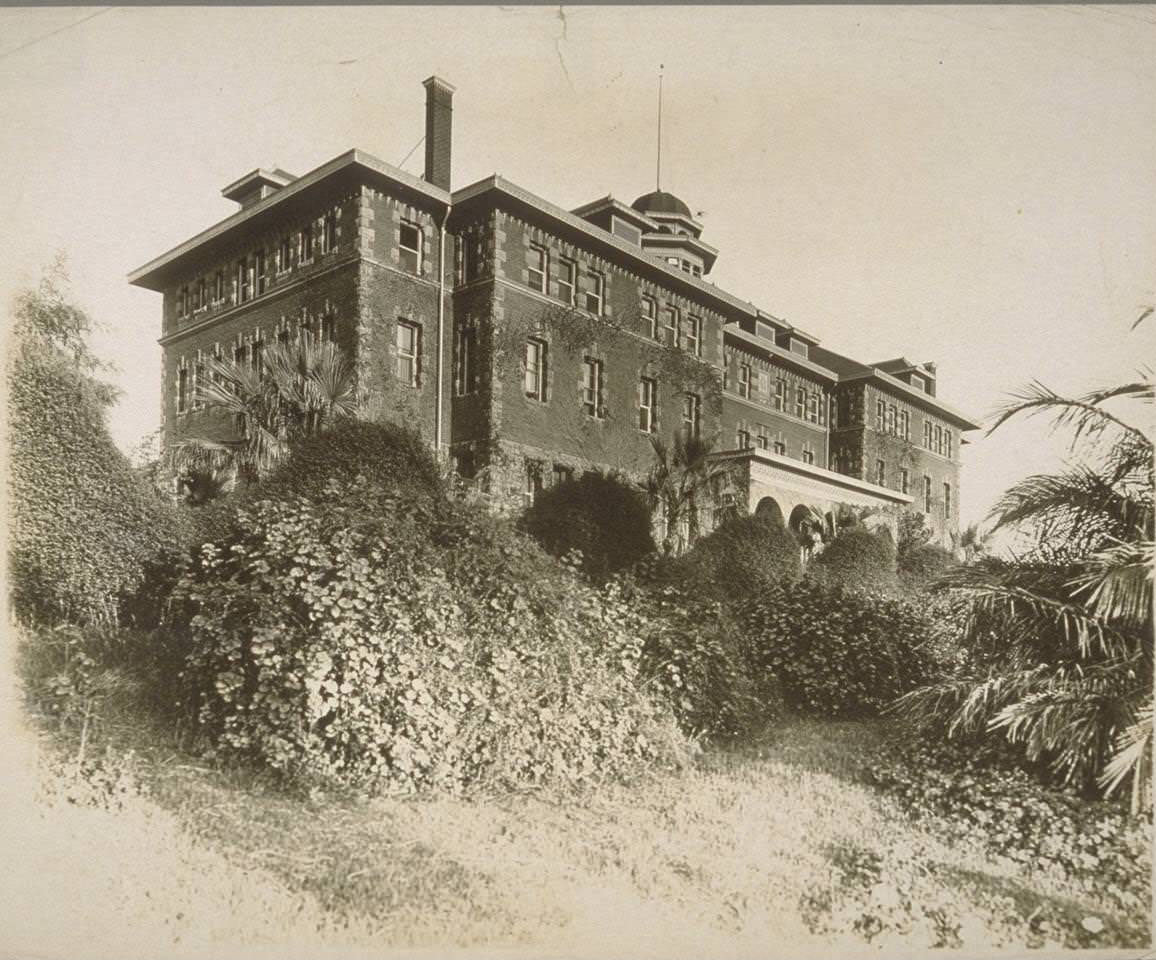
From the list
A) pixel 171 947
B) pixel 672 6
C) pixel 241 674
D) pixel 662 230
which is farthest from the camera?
pixel 662 230

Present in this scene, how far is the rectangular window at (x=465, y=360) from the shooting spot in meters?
5.61

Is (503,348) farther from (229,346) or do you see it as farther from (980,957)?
(980,957)

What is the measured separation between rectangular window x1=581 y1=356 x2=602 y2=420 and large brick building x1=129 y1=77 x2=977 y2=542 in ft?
0.04

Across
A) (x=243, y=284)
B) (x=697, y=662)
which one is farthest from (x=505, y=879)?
(x=243, y=284)

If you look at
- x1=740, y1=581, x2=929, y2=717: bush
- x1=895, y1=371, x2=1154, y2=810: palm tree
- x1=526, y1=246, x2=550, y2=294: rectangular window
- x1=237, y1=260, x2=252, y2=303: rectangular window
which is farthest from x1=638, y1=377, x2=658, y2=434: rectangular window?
x1=237, y1=260, x2=252, y2=303: rectangular window

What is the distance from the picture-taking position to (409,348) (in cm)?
560

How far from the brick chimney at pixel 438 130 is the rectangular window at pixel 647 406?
1.76m

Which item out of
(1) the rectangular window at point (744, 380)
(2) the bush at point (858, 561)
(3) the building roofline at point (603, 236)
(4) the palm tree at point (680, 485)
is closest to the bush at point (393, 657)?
(4) the palm tree at point (680, 485)

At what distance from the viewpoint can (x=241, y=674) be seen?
4.46m

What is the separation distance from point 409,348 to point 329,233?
849 millimetres

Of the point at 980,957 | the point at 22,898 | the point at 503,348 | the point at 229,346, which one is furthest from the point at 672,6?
the point at 22,898

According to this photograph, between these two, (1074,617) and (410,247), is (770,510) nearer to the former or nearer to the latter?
(1074,617)

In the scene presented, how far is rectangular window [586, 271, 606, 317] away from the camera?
6.00 meters

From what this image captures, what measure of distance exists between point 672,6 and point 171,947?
5393 mm
